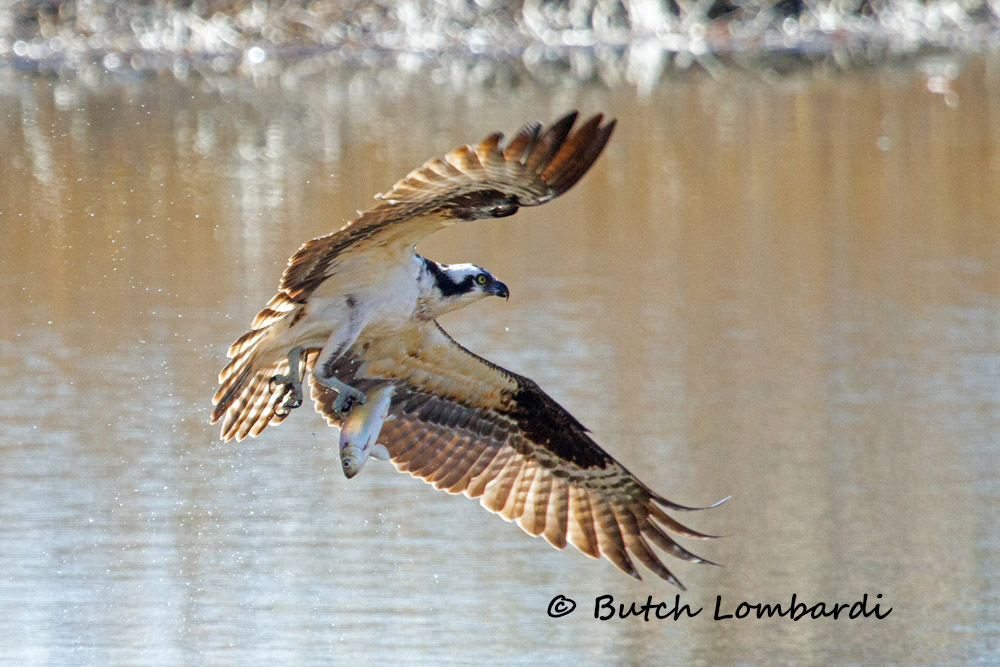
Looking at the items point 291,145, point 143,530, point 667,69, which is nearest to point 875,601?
point 143,530

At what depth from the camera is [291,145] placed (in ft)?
53.6

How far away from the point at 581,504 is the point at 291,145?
33.6ft

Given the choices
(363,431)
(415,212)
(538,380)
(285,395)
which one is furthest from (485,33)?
(415,212)

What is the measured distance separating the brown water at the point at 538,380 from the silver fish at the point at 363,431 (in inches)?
37.9

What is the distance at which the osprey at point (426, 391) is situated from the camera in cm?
605

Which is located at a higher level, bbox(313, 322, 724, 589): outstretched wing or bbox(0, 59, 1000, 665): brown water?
bbox(313, 322, 724, 589): outstretched wing

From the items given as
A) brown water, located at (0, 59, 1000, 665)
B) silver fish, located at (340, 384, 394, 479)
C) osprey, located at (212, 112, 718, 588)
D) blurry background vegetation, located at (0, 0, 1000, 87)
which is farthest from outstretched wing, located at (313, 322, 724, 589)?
blurry background vegetation, located at (0, 0, 1000, 87)

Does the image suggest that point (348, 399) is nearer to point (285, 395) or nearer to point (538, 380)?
point (285, 395)

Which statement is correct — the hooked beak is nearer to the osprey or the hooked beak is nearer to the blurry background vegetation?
the osprey

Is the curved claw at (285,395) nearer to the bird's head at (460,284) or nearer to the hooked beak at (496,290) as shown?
the bird's head at (460,284)

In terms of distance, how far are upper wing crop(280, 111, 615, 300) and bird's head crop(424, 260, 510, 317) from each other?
0.31 m

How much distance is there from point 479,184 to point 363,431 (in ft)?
4.07

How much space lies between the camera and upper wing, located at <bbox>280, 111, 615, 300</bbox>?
4.97 meters

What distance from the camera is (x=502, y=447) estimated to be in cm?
684
